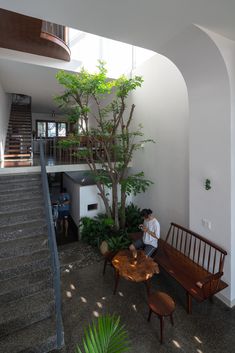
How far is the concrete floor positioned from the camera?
2.74 m

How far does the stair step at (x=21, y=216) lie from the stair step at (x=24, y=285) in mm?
1202

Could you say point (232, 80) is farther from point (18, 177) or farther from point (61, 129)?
point (61, 129)

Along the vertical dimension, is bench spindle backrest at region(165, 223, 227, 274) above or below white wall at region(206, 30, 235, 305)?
below

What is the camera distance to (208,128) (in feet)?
11.7

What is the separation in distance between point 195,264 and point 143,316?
4.84 ft

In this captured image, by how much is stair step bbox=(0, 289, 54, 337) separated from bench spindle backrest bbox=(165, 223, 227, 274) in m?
2.93

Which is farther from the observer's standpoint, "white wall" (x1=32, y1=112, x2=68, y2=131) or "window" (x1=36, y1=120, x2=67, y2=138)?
"window" (x1=36, y1=120, x2=67, y2=138)

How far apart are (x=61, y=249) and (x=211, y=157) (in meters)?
4.88

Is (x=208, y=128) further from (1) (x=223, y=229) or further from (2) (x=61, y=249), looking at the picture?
(2) (x=61, y=249)

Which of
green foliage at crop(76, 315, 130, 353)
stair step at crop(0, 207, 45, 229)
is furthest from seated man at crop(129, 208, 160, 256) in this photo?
green foliage at crop(76, 315, 130, 353)

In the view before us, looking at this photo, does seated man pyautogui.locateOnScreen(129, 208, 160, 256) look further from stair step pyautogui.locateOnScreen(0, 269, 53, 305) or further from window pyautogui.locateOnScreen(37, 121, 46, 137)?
window pyautogui.locateOnScreen(37, 121, 46, 137)

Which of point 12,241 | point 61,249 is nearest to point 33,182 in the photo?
point 12,241

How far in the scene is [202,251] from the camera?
12.8ft

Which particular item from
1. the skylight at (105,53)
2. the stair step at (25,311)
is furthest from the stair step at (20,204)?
the skylight at (105,53)
